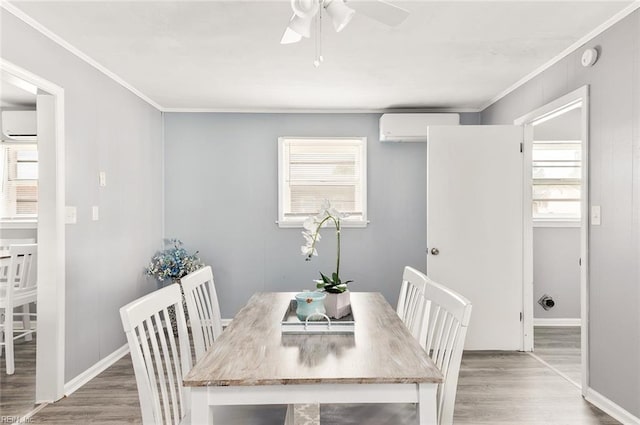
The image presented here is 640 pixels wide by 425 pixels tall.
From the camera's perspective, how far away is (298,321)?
72.3 inches

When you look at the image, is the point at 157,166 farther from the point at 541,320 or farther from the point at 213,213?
the point at 541,320

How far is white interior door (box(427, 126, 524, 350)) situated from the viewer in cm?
378

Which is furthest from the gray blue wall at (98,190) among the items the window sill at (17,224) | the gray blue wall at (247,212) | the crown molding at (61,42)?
the window sill at (17,224)

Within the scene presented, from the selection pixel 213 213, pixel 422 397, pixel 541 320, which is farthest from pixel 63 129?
pixel 541 320

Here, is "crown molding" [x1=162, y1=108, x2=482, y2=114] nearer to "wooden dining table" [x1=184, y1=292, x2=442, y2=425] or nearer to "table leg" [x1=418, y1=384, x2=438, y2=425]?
"wooden dining table" [x1=184, y1=292, x2=442, y2=425]

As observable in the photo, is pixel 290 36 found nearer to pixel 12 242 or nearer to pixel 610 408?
pixel 610 408

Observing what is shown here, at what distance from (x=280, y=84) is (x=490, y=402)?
297 centimetres

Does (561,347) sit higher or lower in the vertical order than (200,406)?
lower

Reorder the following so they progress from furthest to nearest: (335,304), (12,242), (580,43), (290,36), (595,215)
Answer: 1. (12,242)
2. (580,43)
3. (595,215)
4. (335,304)
5. (290,36)

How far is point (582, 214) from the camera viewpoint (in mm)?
2889

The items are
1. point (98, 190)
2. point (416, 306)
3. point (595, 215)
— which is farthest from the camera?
point (98, 190)

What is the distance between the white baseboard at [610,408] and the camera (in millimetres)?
2430


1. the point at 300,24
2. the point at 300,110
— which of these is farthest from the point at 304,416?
the point at 300,110

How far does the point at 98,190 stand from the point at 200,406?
2614 mm
